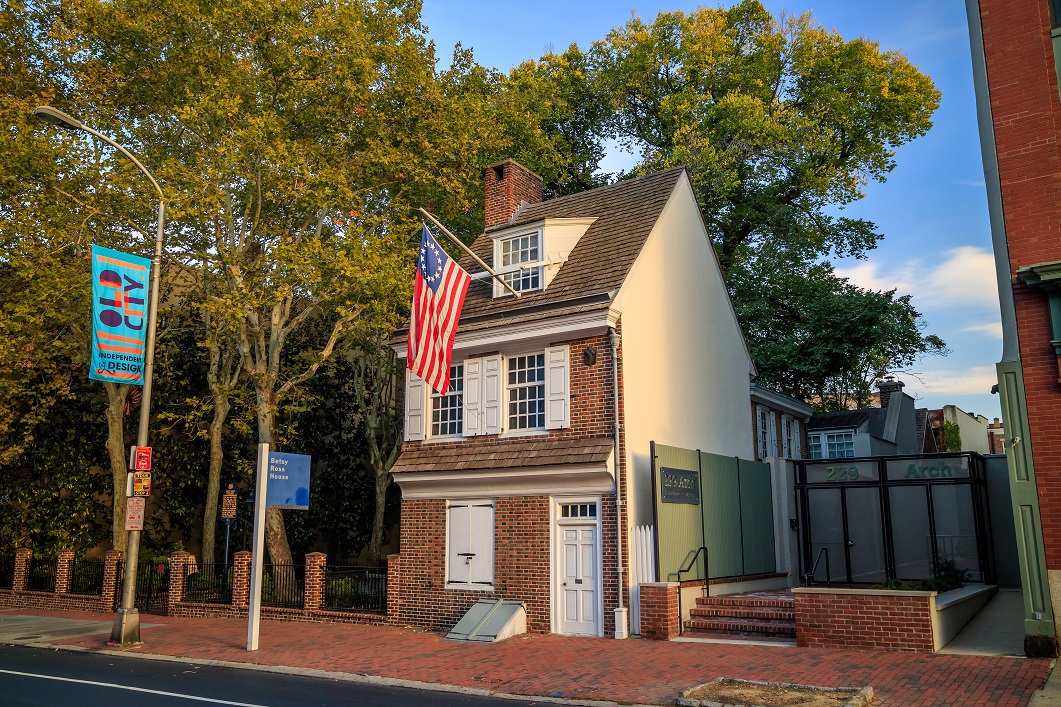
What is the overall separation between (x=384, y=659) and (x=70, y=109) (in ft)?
60.2

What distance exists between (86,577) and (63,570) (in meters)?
0.74

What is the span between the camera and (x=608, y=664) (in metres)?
12.8

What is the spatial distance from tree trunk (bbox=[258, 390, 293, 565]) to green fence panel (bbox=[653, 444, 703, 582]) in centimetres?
1059

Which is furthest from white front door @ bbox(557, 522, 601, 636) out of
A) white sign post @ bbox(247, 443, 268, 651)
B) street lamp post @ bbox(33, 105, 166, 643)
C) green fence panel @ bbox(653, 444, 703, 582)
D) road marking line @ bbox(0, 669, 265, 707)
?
street lamp post @ bbox(33, 105, 166, 643)

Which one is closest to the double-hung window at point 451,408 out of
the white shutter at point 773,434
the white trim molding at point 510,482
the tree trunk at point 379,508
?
the white trim molding at point 510,482

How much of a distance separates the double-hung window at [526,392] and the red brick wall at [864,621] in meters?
6.79

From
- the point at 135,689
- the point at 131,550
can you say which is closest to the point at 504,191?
the point at 131,550

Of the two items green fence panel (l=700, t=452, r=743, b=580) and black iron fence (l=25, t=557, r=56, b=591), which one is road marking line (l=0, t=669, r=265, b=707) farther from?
black iron fence (l=25, t=557, r=56, b=591)

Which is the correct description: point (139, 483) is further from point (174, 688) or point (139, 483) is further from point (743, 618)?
point (743, 618)

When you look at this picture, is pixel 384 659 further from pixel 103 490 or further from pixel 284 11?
pixel 103 490

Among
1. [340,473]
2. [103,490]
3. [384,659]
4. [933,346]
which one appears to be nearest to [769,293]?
[933,346]

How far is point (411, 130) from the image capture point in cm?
2381

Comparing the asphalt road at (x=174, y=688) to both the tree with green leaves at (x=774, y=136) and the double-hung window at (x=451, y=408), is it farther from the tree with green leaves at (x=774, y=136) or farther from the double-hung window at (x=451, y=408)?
the tree with green leaves at (x=774, y=136)

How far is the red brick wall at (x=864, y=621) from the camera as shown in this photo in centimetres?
1241
